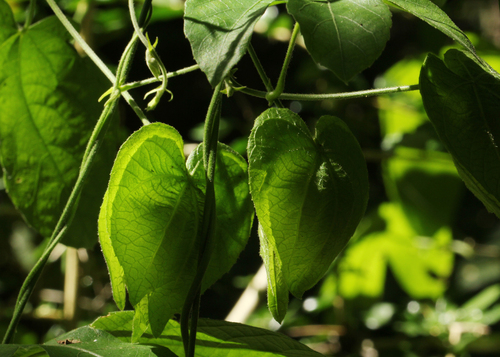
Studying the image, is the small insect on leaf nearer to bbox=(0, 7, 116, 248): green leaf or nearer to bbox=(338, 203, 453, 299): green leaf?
bbox=(0, 7, 116, 248): green leaf

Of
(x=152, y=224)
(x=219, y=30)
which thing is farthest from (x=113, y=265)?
(x=219, y=30)

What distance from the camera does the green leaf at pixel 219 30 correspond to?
280mm

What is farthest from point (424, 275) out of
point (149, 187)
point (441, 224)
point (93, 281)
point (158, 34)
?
point (149, 187)

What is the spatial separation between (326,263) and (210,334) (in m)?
0.12

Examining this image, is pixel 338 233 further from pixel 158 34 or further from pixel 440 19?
pixel 158 34

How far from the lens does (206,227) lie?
1.14 ft

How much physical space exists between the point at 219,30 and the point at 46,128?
13.0 inches

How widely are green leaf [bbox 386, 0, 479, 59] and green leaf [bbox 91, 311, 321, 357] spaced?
0.25m

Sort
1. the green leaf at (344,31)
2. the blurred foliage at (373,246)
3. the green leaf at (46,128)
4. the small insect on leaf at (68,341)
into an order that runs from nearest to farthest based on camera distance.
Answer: the green leaf at (344,31) → the small insect on leaf at (68,341) → the green leaf at (46,128) → the blurred foliage at (373,246)

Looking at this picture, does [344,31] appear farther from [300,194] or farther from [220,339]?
[220,339]

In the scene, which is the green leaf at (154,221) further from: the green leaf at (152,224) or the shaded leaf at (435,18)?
the shaded leaf at (435,18)

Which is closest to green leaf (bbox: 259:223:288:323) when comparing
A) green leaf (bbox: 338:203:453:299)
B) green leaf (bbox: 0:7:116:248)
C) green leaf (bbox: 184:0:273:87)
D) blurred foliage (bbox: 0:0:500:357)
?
green leaf (bbox: 184:0:273:87)

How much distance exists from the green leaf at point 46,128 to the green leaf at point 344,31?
335 mm

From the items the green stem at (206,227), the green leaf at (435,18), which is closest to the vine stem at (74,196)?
the green stem at (206,227)
